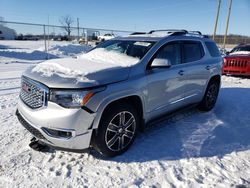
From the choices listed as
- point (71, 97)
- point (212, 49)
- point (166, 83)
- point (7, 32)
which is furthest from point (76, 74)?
point (7, 32)

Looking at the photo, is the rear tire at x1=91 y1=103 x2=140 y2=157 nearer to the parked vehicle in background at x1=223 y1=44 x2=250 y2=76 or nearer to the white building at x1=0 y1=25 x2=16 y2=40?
the parked vehicle in background at x1=223 y1=44 x2=250 y2=76

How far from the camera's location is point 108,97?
3.23m

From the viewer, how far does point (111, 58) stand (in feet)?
13.9

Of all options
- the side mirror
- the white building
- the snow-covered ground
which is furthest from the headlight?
the white building

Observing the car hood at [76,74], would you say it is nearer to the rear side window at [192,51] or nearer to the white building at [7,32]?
the rear side window at [192,51]

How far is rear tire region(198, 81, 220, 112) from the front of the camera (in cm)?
581

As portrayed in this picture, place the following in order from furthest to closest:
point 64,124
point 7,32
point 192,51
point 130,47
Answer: point 7,32
point 192,51
point 130,47
point 64,124

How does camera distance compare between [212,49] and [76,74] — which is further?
[212,49]

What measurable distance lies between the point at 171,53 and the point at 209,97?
80.7 inches

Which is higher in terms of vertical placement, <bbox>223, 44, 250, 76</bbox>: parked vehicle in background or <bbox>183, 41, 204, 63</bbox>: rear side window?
<bbox>183, 41, 204, 63</bbox>: rear side window

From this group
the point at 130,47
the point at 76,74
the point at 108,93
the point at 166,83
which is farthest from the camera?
the point at 130,47

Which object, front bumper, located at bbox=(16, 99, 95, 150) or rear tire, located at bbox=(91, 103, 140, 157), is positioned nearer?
front bumper, located at bbox=(16, 99, 95, 150)

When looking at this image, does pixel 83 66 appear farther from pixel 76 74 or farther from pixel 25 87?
pixel 25 87

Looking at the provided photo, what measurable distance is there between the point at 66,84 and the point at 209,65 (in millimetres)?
3734
